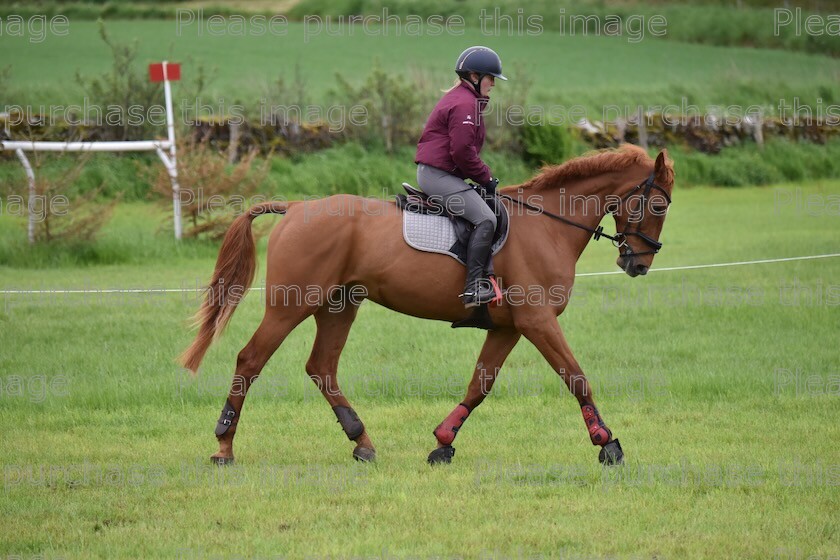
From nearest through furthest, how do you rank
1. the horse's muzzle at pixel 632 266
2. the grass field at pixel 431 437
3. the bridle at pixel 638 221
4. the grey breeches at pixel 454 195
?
the grass field at pixel 431 437 < the grey breeches at pixel 454 195 < the bridle at pixel 638 221 < the horse's muzzle at pixel 632 266

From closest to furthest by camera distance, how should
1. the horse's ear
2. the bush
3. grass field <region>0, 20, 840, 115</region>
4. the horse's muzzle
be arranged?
the horse's ear, the horse's muzzle, the bush, grass field <region>0, 20, 840, 115</region>

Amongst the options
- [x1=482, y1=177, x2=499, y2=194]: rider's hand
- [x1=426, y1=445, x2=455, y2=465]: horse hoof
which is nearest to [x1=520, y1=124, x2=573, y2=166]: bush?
[x1=482, y1=177, x2=499, y2=194]: rider's hand

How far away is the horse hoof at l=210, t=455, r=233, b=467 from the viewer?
7.09 metres

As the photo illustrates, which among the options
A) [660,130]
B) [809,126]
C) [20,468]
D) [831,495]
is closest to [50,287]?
[20,468]

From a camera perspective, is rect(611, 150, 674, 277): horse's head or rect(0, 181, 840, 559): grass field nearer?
rect(0, 181, 840, 559): grass field

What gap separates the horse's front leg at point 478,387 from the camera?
7.24 metres

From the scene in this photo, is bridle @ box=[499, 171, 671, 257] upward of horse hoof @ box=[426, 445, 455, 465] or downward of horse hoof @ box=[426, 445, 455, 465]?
upward

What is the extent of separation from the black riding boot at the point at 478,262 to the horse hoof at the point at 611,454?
1.30 metres

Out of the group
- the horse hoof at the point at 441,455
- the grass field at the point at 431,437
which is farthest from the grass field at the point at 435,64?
the horse hoof at the point at 441,455

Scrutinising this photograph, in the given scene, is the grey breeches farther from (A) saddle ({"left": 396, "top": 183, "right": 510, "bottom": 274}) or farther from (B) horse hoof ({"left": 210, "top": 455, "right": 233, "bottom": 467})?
(B) horse hoof ({"left": 210, "top": 455, "right": 233, "bottom": 467})

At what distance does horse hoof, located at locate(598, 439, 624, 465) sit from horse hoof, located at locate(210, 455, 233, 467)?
2606mm

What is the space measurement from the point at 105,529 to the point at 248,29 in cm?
3858

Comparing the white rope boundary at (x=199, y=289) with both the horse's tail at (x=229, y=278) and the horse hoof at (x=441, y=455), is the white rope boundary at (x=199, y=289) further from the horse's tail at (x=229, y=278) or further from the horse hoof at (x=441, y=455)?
the horse hoof at (x=441, y=455)

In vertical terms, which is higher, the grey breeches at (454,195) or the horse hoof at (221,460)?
the grey breeches at (454,195)
